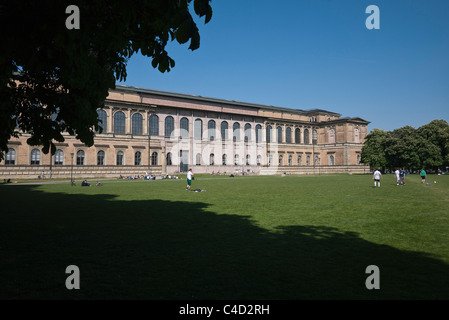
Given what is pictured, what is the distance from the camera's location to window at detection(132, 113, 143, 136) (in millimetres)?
62562

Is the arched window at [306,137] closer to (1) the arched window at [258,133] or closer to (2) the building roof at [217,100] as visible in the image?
(2) the building roof at [217,100]

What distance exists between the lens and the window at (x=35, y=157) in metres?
50.9

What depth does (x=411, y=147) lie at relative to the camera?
7219 centimetres

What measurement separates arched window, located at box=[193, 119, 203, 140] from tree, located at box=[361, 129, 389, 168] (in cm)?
4273

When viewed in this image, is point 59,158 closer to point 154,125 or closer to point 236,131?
point 154,125

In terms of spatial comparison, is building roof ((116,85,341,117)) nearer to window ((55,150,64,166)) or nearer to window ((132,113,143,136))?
window ((132,113,143,136))

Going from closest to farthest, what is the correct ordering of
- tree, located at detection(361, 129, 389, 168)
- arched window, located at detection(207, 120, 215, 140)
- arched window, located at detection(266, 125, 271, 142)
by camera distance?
arched window, located at detection(207, 120, 215, 140)
tree, located at detection(361, 129, 389, 168)
arched window, located at detection(266, 125, 271, 142)

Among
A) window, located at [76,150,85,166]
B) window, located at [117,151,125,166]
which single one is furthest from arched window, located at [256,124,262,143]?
window, located at [76,150,85,166]

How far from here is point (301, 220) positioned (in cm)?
1034

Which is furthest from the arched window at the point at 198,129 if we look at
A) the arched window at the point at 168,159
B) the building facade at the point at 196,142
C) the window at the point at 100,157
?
the window at the point at 100,157

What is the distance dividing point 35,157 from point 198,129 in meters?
32.7

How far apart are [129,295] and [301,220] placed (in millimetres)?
7080

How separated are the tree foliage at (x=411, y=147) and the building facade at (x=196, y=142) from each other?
22.6 feet
